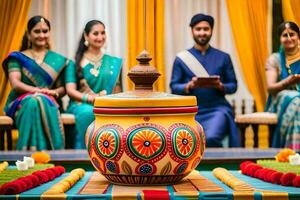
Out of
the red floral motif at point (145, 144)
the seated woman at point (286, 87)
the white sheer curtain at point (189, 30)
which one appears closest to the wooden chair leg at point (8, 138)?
the white sheer curtain at point (189, 30)

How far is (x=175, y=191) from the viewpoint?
147 cm

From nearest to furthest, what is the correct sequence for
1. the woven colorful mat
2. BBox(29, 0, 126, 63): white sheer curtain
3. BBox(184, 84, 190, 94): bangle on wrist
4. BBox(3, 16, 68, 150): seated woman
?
the woven colorful mat < BBox(3, 16, 68, 150): seated woman < BBox(184, 84, 190, 94): bangle on wrist < BBox(29, 0, 126, 63): white sheer curtain

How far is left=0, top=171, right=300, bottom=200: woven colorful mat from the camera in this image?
1.39 meters

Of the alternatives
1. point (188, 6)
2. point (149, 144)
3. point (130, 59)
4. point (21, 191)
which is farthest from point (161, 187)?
point (188, 6)

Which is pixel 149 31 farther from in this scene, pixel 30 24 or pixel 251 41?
pixel 30 24

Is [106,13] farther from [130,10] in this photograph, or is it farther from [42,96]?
[42,96]

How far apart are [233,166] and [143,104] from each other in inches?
70.5

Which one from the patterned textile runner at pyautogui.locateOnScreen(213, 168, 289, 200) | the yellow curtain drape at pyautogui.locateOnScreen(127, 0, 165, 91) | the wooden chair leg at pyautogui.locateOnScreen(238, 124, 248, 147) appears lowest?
the wooden chair leg at pyautogui.locateOnScreen(238, 124, 248, 147)

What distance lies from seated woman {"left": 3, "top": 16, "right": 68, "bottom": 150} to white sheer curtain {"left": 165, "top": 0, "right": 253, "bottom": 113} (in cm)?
114

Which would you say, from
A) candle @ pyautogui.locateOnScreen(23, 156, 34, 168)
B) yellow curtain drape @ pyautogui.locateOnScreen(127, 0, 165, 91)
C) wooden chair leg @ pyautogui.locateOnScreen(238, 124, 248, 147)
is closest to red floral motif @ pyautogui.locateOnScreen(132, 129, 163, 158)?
candle @ pyautogui.locateOnScreen(23, 156, 34, 168)

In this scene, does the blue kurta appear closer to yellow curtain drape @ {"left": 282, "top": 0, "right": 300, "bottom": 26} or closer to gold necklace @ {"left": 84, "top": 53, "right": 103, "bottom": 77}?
gold necklace @ {"left": 84, "top": 53, "right": 103, "bottom": 77}

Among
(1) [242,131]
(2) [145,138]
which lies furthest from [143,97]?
(1) [242,131]

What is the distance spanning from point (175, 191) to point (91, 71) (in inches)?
159

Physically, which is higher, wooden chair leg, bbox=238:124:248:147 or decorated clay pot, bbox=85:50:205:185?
decorated clay pot, bbox=85:50:205:185
